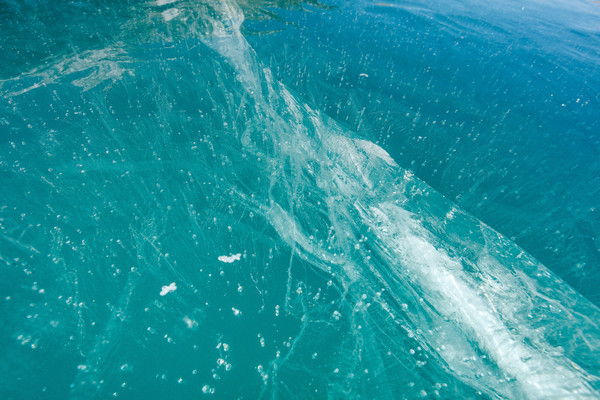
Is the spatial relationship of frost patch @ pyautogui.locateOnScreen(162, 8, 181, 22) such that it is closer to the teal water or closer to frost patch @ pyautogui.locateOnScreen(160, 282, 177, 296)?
the teal water

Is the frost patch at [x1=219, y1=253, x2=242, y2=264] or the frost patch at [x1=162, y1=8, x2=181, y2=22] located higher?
the frost patch at [x1=162, y1=8, x2=181, y2=22]

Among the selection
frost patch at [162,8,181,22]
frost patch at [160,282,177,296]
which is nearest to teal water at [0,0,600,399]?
frost patch at [160,282,177,296]

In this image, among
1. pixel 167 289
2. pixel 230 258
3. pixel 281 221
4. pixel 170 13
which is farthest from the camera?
pixel 170 13

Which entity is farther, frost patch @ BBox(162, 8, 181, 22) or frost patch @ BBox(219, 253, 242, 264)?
frost patch @ BBox(162, 8, 181, 22)

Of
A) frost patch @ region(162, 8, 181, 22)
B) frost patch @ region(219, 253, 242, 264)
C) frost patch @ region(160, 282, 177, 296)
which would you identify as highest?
frost patch @ region(162, 8, 181, 22)

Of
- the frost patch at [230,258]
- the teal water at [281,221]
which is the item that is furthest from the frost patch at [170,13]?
the frost patch at [230,258]

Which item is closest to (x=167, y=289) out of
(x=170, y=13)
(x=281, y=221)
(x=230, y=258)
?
(x=230, y=258)

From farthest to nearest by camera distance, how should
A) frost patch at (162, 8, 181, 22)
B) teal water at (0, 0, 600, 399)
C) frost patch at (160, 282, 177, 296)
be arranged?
frost patch at (162, 8, 181, 22) → frost patch at (160, 282, 177, 296) → teal water at (0, 0, 600, 399)

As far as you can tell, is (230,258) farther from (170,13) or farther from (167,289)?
(170,13)

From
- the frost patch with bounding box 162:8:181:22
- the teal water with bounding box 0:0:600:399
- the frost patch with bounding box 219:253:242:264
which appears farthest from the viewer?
the frost patch with bounding box 162:8:181:22
